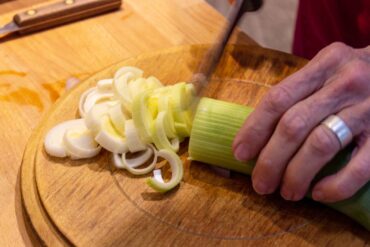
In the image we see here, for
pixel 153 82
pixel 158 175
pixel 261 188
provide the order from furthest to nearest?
pixel 153 82 → pixel 158 175 → pixel 261 188

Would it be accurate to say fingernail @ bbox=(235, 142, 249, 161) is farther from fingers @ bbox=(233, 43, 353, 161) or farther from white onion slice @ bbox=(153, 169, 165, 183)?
white onion slice @ bbox=(153, 169, 165, 183)

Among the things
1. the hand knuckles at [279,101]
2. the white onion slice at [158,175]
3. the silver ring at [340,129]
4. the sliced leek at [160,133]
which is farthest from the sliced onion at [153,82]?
the silver ring at [340,129]

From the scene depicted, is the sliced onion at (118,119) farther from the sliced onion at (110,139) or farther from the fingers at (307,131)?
the fingers at (307,131)

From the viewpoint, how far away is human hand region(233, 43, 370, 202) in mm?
988

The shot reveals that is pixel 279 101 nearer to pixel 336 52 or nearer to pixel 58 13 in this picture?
pixel 336 52

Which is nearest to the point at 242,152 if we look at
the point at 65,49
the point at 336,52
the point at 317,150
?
the point at 317,150

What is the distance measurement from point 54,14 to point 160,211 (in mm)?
843

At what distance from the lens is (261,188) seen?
1.08 m

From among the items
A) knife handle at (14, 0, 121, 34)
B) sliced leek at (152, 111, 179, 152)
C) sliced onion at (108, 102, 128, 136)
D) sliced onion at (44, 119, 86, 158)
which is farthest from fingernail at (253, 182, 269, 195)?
knife handle at (14, 0, 121, 34)

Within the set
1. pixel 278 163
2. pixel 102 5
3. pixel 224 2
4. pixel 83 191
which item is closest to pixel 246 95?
pixel 278 163

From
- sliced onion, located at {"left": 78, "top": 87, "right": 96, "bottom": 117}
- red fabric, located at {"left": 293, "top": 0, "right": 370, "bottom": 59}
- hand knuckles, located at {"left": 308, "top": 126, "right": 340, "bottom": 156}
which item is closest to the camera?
hand knuckles, located at {"left": 308, "top": 126, "right": 340, "bottom": 156}

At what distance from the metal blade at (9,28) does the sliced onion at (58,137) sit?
492mm

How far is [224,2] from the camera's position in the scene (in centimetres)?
242

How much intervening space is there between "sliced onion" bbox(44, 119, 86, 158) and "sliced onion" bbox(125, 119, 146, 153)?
0.45 ft
